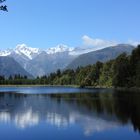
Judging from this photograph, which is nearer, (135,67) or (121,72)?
(135,67)

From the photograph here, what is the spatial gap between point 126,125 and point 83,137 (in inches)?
410

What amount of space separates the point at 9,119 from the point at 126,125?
16724 millimetres

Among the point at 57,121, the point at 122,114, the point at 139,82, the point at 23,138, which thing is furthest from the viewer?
the point at 139,82

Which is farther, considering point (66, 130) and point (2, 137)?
point (66, 130)

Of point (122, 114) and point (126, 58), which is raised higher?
point (126, 58)

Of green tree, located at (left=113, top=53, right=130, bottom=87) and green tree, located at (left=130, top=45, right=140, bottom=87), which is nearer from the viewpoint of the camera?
green tree, located at (left=130, top=45, right=140, bottom=87)

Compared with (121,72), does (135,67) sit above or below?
above

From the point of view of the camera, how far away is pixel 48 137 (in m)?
35.8

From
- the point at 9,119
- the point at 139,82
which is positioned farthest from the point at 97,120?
the point at 139,82

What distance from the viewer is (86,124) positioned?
150ft

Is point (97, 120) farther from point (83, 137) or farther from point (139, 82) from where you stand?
point (139, 82)

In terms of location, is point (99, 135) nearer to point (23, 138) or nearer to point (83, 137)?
point (83, 137)

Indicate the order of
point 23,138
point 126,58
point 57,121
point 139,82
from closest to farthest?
point 23,138 → point 57,121 → point 139,82 → point 126,58

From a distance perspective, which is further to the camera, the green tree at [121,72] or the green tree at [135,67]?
the green tree at [121,72]
